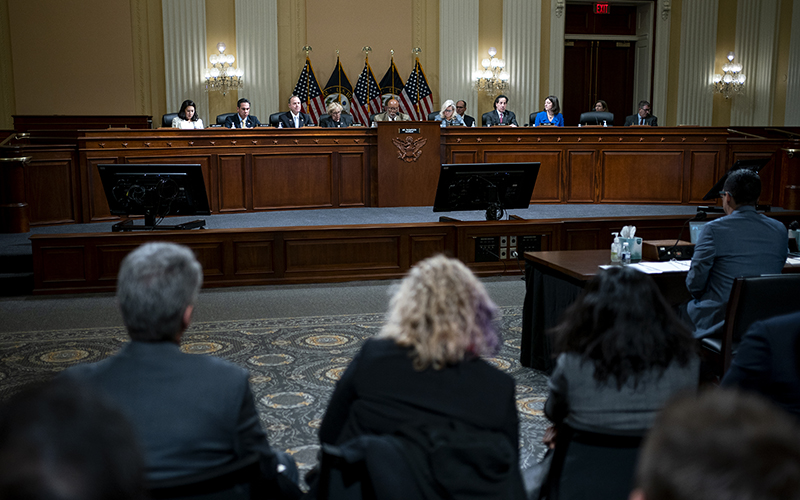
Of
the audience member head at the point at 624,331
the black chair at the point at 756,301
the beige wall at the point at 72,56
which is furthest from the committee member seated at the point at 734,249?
the beige wall at the point at 72,56

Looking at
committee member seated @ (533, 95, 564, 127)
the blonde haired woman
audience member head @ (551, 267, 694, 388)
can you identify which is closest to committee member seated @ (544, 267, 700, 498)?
audience member head @ (551, 267, 694, 388)

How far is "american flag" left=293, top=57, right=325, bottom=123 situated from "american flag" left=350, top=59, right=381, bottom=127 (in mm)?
614

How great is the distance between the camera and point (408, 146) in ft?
33.1

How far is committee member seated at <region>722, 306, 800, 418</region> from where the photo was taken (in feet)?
7.20

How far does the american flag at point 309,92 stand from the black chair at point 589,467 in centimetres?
1122

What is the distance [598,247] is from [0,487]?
22.6ft

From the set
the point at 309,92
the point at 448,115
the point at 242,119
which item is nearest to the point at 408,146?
the point at 448,115

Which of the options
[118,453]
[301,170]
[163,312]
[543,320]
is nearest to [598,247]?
[543,320]

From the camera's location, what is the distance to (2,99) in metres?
11.6

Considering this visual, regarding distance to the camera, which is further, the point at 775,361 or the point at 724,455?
the point at 775,361

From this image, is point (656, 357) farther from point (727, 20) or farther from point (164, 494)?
point (727, 20)

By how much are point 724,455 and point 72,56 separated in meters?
12.9

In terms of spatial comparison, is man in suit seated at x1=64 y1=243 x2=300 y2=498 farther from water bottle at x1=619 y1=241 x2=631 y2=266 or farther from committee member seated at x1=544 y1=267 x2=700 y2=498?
water bottle at x1=619 y1=241 x2=631 y2=266

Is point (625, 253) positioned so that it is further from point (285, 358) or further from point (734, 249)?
point (285, 358)
